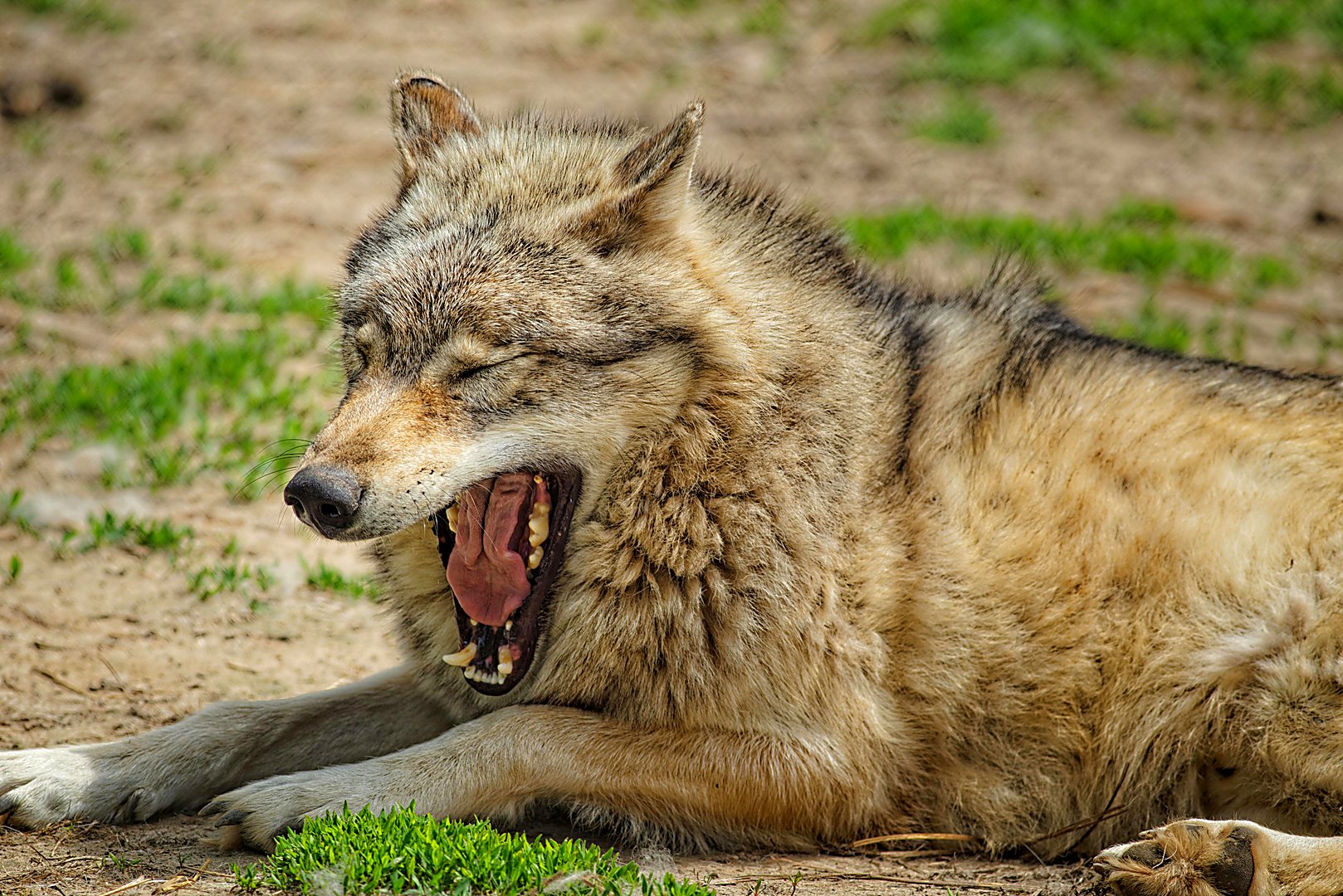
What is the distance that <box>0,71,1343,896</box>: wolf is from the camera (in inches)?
144

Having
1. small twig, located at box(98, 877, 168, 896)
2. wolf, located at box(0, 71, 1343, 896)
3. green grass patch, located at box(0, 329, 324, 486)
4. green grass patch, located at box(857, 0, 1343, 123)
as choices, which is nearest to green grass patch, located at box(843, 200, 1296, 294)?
green grass patch, located at box(857, 0, 1343, 123)

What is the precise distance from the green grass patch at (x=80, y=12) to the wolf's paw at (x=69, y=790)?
26.6 feet

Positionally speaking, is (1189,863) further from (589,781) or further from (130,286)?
(130,286)

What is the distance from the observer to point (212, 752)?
13.0ft

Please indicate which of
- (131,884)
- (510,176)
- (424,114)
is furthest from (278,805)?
(424,114)

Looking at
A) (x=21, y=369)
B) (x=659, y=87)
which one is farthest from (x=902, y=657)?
(x=659, y=87)

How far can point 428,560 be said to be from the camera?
158 inches

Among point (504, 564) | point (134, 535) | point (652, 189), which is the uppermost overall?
point (652, 189)

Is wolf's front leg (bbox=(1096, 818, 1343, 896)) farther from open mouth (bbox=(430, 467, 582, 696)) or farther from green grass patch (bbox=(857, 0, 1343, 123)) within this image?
green grass patch (bbox=(857, 0, 1343, 123))

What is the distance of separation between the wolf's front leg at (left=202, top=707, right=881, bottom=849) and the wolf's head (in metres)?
0.27

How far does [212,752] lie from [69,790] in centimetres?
39

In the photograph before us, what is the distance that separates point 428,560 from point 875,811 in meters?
1.47

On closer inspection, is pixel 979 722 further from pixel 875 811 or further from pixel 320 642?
pixel 320 642

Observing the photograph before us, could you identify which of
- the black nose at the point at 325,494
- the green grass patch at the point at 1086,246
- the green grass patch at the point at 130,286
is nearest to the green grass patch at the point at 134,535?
the green grass patch at the point at 130,286
